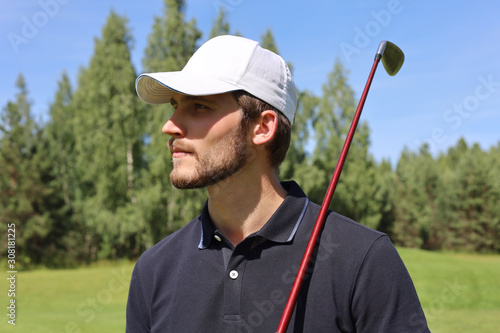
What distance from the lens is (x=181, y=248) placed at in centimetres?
232

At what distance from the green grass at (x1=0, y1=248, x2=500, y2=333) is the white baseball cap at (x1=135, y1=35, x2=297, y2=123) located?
428 inches

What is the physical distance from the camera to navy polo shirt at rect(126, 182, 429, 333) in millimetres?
1893

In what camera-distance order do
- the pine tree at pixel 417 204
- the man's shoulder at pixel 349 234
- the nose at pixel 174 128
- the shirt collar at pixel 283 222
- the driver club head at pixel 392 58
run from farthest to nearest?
the pine tree at pixel 417 204, the driver club head at pixel 392 58, the nose at pixel 174 128, the shirt collar at pixel 283 222, the man's shoulder at pixel 349 234

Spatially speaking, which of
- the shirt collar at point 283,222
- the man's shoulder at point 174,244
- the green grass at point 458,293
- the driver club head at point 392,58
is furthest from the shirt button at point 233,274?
the green grass at point 458,293

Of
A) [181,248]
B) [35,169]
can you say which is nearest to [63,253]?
[35,169]

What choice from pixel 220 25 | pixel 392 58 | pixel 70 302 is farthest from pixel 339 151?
pixel 392 58

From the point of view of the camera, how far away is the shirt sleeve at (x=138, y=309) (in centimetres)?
227

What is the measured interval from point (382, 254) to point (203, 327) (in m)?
0.77

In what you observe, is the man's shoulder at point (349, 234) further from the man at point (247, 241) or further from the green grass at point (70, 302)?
the green grass at point (70, 302)

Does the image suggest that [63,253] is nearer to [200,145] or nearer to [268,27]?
[268,27]

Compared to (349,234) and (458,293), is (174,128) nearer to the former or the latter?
(349,234)

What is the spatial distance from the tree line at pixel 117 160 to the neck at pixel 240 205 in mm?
21322

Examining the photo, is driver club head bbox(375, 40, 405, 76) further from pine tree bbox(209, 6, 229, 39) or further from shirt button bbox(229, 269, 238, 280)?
pine tree bbox(209, 6, 229, 39)

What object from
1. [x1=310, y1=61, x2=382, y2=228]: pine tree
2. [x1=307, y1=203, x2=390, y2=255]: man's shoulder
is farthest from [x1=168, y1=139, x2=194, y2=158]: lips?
[x1=310, y1=61, x2=382, y2=228]: pine tree
